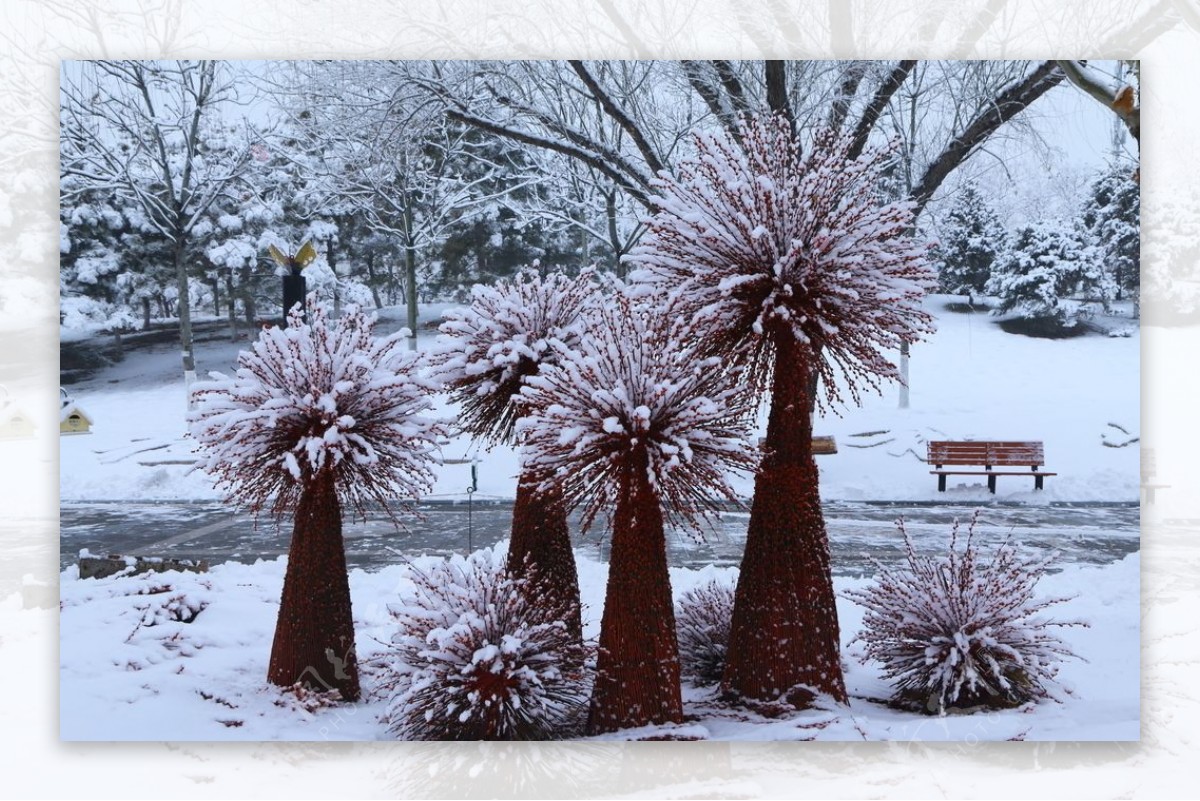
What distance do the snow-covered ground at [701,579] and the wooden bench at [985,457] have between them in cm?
4

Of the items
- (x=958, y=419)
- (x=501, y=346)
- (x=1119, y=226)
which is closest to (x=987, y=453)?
(x=958, y=419)

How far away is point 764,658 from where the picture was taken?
350 centimetres

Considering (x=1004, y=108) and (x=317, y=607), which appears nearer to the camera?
(x=317, y=607)

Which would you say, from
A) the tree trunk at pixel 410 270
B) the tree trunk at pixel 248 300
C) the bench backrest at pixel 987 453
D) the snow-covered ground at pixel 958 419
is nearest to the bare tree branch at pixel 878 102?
the snow-covered ground at pixel 958 419

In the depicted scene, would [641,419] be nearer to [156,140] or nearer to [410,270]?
[410,270]

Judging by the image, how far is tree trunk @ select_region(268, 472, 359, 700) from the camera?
3688 mm

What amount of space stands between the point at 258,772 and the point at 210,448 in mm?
1295

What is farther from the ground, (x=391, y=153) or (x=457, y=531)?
(x=391, y=153)

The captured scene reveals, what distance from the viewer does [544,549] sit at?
378cm

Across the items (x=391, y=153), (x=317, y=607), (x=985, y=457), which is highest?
(x=391, y=153)

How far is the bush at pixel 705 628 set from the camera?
147 inches

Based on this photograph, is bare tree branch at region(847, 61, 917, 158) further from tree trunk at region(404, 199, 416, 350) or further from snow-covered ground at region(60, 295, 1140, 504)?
tree trunk at region(404, 199, 416, 350)

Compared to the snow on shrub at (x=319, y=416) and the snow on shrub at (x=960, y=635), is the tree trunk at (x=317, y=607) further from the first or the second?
the snow on shrub at (x=960, y=635)

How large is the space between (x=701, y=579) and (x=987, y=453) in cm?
130
